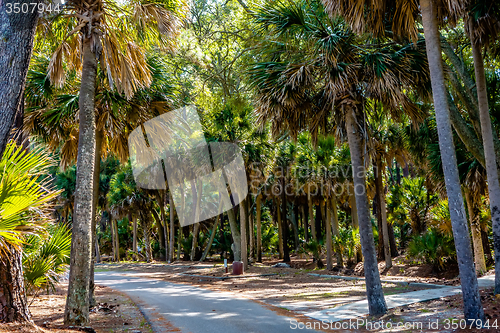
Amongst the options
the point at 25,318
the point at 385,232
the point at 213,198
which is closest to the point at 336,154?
the point at 385,232

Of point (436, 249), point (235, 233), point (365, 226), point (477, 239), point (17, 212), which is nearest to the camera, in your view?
point (17, 212)

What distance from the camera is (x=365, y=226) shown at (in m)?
8.80

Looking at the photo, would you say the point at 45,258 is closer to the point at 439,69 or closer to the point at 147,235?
the point at 439,69

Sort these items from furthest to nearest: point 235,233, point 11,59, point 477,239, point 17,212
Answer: point 235,233 < point 477,239 < point 11,59 < point 17,212

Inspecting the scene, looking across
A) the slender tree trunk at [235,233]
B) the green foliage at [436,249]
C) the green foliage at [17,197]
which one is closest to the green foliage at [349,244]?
the green foliage at [436,249]

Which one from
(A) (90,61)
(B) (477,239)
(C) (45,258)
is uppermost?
(A) (90,61)

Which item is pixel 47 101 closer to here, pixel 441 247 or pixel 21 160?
pixel 21 160

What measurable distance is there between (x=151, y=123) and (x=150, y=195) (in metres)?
25.0

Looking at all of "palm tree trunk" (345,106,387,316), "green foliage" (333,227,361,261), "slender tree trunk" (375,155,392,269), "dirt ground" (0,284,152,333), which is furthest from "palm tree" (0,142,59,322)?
"green foliage" (333,227,361,261)

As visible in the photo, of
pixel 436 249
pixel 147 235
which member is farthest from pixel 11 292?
pixel 147 235

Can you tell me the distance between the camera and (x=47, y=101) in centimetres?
1038

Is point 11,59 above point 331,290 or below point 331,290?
above

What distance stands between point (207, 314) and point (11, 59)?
7.03 m

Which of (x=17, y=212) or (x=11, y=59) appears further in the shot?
(x=11, y=59)
